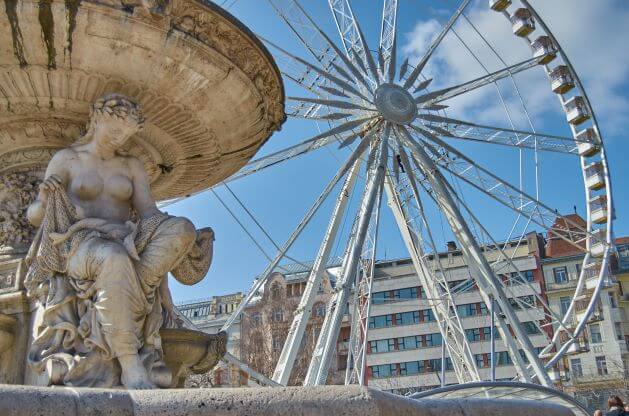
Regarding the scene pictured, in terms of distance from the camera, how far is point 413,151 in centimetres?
1831

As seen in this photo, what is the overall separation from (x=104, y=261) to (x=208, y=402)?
1732 mm

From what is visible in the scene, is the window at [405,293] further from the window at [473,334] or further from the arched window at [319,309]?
the arched window at [319,309]

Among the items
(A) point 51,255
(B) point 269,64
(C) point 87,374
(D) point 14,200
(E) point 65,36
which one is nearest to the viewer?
(C) point 87,374

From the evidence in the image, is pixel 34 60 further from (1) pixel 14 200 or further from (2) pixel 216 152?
(2) pixel 216 152

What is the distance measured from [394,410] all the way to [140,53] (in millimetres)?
3085

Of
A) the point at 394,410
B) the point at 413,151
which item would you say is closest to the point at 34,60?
the point at 394,410

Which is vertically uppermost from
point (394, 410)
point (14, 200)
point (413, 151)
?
point (413, 151)

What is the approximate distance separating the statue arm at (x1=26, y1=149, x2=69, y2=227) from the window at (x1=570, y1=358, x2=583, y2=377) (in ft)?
153

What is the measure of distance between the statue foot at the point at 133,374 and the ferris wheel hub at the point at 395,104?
14.5 meters

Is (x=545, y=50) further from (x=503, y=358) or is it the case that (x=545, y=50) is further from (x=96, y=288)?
(x=503, y=358)

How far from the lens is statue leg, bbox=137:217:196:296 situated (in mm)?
4422

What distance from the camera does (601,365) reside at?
47531 mm

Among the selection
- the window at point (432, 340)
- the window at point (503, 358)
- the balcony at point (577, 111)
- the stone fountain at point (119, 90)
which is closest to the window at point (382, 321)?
the window at point (432, 340)

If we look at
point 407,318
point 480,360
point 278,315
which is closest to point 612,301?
point 480,360
